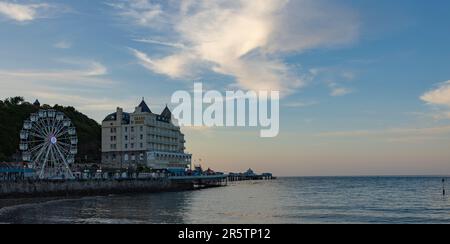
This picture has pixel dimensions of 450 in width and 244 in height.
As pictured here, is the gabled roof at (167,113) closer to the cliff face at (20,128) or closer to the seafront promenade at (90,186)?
the cliff face at (20,128)

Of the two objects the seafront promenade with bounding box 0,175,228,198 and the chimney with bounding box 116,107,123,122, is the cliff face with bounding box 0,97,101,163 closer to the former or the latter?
the chimney with bounding box 116,107,123,122

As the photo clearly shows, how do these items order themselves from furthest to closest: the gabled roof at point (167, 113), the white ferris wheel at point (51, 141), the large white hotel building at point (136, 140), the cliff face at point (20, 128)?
the gabled roof at point (167, 113)
the large white hotel building at point (136, 140)
the cliff face at point (20, 128)
the white ferris wheel at point (51, 141)

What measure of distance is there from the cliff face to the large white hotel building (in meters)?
7.80

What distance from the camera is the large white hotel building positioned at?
12388 cm

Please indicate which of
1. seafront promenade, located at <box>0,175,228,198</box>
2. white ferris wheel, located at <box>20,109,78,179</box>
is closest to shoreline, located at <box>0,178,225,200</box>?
seafront promenade, located at <box>0,175,228,198</box>

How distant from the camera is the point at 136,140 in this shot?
124188 millimetres

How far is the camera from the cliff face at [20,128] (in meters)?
111

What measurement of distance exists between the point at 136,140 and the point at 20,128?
27.8 meters

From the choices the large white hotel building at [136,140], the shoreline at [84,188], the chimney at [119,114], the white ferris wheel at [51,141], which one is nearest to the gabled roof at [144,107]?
the large white hotel building at [136,140]

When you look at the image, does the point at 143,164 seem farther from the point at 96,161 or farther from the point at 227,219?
the point at 227,219

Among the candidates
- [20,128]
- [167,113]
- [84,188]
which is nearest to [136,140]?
[167,113]

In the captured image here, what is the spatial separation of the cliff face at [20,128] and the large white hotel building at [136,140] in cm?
780
